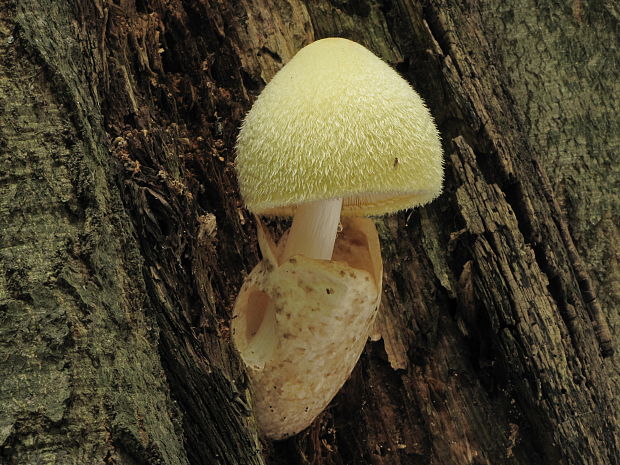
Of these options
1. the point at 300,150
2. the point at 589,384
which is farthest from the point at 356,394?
the point at 300,150

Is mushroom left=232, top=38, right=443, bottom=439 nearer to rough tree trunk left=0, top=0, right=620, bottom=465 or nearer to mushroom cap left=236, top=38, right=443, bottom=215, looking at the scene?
mushroom cap left=236, top=38, right=443, bottom=215

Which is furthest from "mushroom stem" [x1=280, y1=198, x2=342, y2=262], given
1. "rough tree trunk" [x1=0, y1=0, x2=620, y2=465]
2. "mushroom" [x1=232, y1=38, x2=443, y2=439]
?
"rough tree trunk" [x1=0, y1=0, x2=620, y2=465]

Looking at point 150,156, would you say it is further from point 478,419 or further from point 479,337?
point 478,419

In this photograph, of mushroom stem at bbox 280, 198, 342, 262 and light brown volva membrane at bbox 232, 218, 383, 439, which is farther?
mushroom stem at bbox 280, 198, 342, 262

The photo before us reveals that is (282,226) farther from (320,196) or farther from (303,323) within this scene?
(320,196)

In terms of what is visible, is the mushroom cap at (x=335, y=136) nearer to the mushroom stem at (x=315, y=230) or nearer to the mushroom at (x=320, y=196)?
the mushroom at (x=320, y=196)

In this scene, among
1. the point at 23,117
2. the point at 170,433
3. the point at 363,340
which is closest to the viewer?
the point at 23,117
